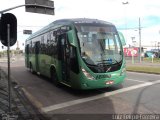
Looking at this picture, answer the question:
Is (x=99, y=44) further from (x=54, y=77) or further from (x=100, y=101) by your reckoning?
(x=54, y=77)

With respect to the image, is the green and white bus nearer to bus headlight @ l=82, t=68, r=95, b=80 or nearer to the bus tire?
bus headlight @ l=82, t=68, r=95, b=80

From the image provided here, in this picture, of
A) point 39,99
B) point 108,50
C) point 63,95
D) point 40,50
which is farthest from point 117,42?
point 40,50

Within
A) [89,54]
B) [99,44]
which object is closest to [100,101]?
[89,54]

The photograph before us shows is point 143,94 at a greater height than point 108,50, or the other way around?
point 108,50

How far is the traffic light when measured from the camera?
24.4ft

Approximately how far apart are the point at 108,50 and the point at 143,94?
222 centimetres

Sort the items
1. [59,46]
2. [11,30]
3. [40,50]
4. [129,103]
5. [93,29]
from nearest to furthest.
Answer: [11,30], [129,103], [93,29], [59,46], [40,50]

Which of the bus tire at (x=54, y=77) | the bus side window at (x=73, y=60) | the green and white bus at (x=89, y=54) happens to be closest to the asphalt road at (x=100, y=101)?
the green and white bus at (x=89, y=54)

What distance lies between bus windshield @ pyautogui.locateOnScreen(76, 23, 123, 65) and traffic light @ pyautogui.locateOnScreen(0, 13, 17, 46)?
367 centimetres

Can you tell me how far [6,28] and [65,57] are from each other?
4.58 meters

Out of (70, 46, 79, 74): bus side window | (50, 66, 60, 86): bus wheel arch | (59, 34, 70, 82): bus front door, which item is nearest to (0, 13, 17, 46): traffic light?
(70, 46, 79, 74): bus side window

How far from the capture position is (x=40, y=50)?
1741cm

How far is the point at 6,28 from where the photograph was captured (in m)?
7.44

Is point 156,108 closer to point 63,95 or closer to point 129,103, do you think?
point 129,103
